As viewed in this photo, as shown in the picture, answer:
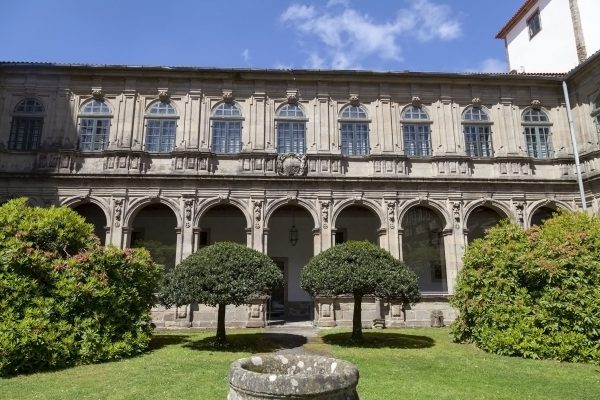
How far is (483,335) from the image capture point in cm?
1066

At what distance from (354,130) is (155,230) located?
9500 millimetres

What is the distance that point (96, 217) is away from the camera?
1722 cm

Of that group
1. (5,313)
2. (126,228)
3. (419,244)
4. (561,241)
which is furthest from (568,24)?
(5,313)

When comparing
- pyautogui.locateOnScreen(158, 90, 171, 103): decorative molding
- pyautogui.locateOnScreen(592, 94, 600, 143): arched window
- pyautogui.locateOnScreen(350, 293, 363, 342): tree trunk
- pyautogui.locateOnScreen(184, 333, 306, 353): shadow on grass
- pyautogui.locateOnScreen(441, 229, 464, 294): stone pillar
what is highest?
pyautogui.locateOnScreen(158, 90, 171, 103): decorative molding

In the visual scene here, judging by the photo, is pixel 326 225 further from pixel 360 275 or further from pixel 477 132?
pixel 477 132

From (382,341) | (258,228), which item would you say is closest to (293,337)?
(382,341)

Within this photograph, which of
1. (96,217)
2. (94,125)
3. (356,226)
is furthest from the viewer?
(356,226)

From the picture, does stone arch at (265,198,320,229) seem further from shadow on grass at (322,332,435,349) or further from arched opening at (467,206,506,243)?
arched opening at (467,206,506,243)

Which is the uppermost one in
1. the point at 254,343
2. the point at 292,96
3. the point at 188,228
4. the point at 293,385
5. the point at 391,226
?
the point at 292,96

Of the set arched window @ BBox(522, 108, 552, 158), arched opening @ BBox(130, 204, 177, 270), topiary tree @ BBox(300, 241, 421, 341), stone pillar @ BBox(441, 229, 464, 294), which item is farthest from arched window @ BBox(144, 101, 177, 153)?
arched window @ BBox(522, 108, 552, 158)

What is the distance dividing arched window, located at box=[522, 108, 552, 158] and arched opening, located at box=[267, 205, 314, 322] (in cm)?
981

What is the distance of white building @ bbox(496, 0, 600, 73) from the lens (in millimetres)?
19828

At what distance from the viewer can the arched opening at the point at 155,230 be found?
17.6m

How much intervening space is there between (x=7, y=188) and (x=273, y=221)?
403 inches
